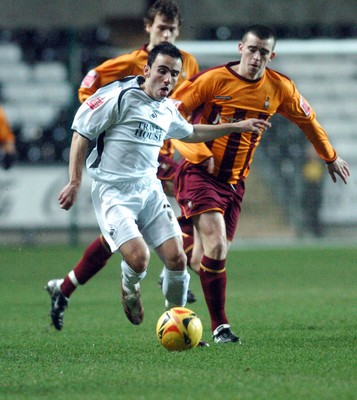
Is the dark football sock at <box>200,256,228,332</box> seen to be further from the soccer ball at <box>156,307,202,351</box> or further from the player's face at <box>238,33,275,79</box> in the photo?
the player's face at <box>238,33,275,79</box>

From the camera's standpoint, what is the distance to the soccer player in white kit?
20.4ft

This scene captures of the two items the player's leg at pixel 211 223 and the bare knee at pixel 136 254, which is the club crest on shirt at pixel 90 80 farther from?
the bare knee at pixel 136 254

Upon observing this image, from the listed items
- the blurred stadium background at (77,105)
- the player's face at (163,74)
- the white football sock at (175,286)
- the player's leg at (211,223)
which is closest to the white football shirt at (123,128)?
the player's face at (163,74)

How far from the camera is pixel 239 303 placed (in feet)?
29.6

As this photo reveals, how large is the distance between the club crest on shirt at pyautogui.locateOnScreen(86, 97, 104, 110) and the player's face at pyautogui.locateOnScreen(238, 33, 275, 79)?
1.12 metres

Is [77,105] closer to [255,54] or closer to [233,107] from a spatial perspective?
[233,107]

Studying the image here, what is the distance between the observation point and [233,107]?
23.0 feet

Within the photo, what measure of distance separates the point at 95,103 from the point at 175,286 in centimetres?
122

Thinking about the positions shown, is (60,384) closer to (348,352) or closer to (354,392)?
(354,392)

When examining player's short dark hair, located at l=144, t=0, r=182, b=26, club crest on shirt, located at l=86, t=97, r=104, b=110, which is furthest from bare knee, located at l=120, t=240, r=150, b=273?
player's short dark hair, located at l=144, t=0, r=182, b=26

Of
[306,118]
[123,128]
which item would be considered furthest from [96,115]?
[306,118]

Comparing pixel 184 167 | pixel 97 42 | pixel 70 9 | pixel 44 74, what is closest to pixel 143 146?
pixel 184 167

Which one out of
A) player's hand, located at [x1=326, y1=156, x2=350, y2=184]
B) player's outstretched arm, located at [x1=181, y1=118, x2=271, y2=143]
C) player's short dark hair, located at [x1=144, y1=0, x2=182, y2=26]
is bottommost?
player's hand, located at [x1=326, y1=156, x2=350, y2=184]

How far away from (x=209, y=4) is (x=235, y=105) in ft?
49.7
